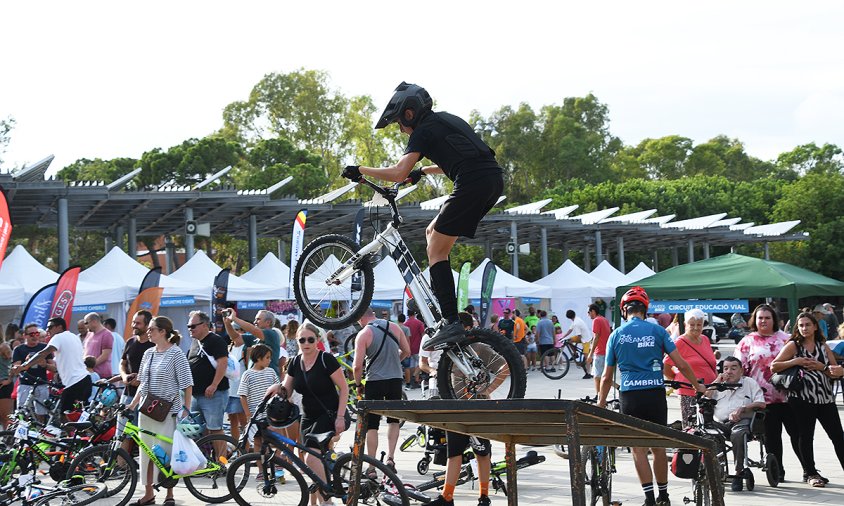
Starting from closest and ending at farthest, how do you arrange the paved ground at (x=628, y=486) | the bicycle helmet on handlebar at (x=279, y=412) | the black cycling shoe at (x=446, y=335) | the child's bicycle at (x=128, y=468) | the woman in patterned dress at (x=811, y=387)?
the black cycling shoe at (x=446, y=335) → the bicycle helmet on handlebar at (x=279, y=412) → the paved ground at (x=628, y=486) → the child's bicycle at (x=128, y=468) → the woman in patterned dress at (x=811, y=387)

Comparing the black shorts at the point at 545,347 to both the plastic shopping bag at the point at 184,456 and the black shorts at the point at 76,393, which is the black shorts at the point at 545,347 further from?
the plastic shopping bag at the point at 184,456

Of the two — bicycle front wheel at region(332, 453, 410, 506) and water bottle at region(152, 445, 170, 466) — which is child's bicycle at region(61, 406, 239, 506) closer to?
water bottle at region(152, 445, 170, 466)

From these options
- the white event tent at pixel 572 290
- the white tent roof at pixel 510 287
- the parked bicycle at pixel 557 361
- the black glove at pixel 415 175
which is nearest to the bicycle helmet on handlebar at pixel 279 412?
the black glove at pixel 415 175

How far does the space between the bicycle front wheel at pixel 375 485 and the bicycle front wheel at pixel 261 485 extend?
409 mm

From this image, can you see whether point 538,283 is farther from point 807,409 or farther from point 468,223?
point 468,223

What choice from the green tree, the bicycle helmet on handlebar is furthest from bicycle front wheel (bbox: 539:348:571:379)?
the green tree

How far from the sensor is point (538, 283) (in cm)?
3422

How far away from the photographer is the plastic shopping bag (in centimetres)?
1029

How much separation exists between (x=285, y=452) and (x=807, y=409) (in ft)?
17.5

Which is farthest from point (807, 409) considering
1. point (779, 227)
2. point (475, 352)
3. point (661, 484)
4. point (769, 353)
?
point (779, 227)

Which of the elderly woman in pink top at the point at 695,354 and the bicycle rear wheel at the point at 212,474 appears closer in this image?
the elderly woman in pink top at the point at 695,354

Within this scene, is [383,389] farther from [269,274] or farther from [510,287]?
[510,287]

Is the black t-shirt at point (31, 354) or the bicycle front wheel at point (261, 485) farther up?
the black t-shirt at point (31, 354)

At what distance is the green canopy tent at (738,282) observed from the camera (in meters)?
18.0
